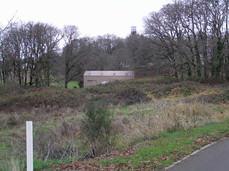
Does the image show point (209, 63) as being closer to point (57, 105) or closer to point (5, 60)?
point (57, 105)

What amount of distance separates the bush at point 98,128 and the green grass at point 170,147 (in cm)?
167

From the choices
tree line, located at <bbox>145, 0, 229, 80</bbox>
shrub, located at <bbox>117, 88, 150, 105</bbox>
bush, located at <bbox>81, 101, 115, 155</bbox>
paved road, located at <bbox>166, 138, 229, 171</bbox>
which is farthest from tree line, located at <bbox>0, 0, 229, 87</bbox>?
paved road, located at <bbox>166, 138, 229, 171</bbox>

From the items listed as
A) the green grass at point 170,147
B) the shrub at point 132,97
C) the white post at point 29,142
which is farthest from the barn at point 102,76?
the white post at point 29,142

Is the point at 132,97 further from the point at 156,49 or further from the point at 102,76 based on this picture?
the point at 102,76

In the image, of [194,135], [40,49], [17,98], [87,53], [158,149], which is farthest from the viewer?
[87,53]

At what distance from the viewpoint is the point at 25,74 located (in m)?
58.5

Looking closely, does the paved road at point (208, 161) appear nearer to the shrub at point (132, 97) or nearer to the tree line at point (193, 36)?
the shrub at point (132, 97)

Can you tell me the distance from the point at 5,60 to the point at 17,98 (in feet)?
61.9

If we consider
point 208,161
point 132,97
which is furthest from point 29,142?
point 132,97

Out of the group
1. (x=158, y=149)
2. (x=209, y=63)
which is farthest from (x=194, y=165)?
(x=209, y=63)

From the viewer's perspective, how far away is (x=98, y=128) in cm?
1060

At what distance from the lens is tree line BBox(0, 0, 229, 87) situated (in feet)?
151

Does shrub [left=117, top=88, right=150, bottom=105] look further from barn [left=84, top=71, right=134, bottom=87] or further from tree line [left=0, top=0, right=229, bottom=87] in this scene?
barn [left=84, top=71, right=134, bottom=87]

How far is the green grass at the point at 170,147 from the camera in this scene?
720cm
